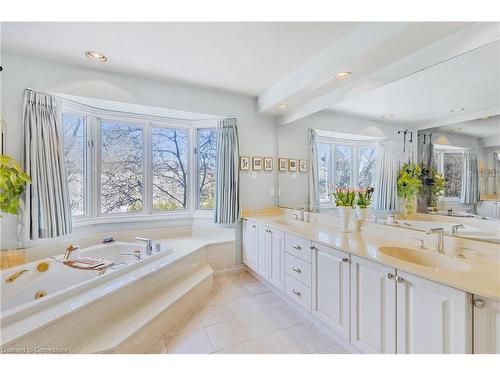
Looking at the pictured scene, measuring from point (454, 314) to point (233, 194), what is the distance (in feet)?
7.72

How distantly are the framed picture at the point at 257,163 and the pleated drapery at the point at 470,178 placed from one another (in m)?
2.18

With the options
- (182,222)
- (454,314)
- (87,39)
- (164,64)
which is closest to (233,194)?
(182,222)

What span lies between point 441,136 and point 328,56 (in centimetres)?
111

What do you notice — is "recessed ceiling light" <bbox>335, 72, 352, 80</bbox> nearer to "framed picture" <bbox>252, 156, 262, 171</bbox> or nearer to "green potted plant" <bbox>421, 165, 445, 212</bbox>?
"green potted plant" <bbox>421, 165, 445, 212</bbox>

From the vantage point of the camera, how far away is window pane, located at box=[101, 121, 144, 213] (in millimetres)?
2891

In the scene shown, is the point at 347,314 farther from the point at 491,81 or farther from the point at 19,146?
the point at 19,146

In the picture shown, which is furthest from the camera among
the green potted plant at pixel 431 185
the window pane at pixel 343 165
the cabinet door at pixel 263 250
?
the cabinet door at pixel 263 250

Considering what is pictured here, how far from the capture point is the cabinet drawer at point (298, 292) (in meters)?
1.90

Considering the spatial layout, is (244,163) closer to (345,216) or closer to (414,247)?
(345,216)

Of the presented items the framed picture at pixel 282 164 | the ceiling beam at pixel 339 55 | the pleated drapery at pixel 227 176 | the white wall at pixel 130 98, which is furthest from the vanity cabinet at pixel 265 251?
the ceiling beam at pixel 339 55

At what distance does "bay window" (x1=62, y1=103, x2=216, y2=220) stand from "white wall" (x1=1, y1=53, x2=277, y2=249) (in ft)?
1.33

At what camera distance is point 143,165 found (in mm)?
3092

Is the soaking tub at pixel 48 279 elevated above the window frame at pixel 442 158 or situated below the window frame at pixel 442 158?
below

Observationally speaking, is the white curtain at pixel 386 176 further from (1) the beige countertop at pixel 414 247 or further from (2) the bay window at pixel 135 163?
(2) the bay window at pixel 135 163
